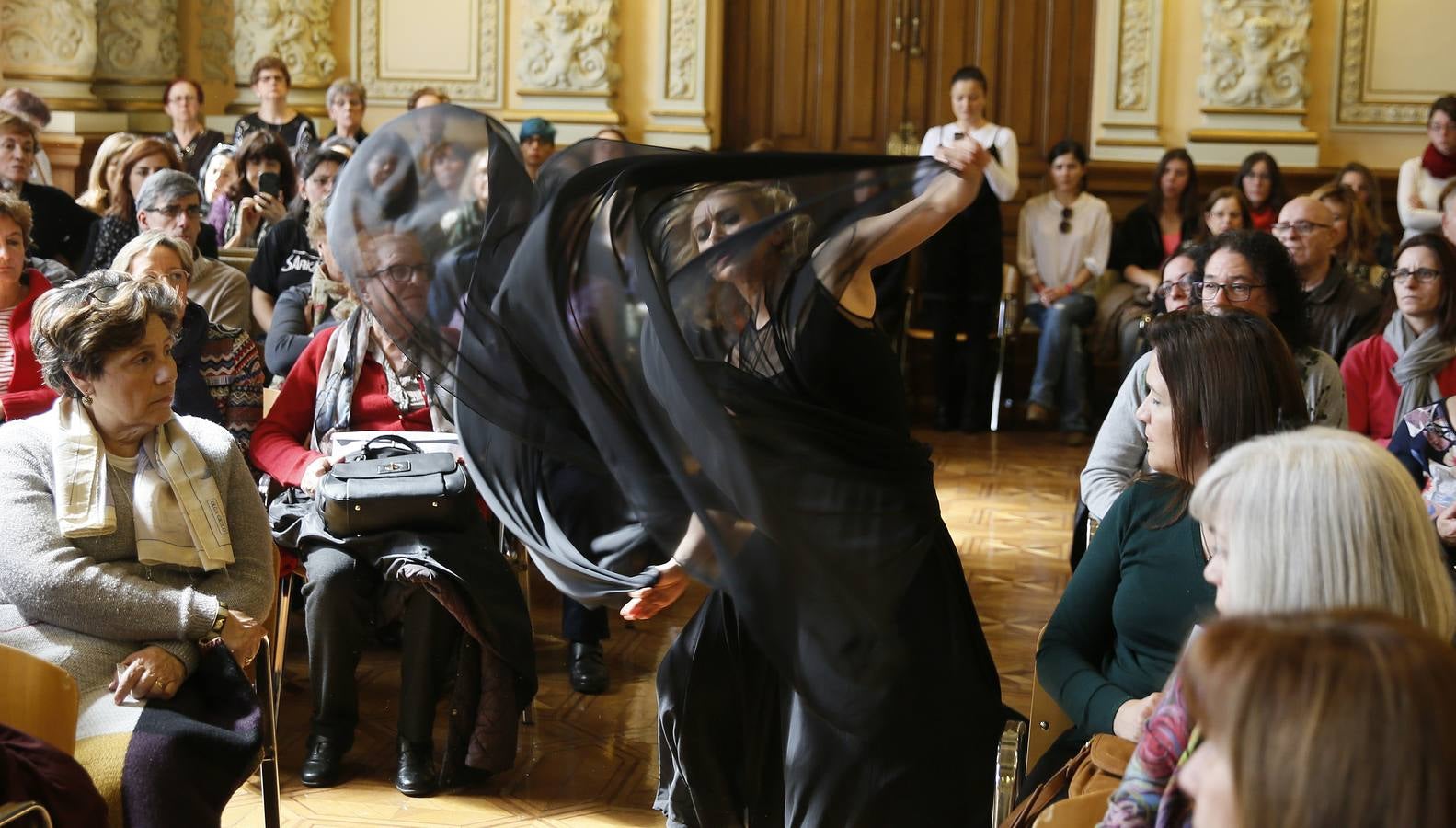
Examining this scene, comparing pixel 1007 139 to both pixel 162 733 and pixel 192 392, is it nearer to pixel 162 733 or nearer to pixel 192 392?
pixel 192 392

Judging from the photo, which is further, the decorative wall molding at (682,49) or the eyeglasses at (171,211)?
the decorative wall molding at (682,49)

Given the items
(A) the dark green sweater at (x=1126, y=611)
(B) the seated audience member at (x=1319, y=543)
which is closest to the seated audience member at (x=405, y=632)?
(A) the dark green sweater at (x=1126, y=611)

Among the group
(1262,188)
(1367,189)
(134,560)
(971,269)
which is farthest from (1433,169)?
(134,560)

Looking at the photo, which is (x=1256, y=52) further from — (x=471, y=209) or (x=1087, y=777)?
(x=1087, y=777)

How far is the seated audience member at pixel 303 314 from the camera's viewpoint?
462 centimetres

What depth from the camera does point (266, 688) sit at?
3078mm

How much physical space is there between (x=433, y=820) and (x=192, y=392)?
1331 mm

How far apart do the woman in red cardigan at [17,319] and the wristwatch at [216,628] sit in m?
1.29

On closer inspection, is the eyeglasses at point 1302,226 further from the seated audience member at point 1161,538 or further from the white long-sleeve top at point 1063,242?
the white long-sleeve top at point 1063,242

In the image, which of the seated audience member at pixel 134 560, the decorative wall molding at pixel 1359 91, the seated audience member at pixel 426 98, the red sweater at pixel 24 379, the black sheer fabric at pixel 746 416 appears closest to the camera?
the black sheer fabric at pixel 746 416

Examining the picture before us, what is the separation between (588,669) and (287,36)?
6.39 m

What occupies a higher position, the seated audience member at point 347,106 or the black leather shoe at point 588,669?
the seated audience member at point 347,106

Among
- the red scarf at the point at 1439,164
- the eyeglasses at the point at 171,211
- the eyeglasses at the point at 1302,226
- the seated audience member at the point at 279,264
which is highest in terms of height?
the red scarf at the point at 1439,164

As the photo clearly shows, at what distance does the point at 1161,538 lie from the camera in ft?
7.85
